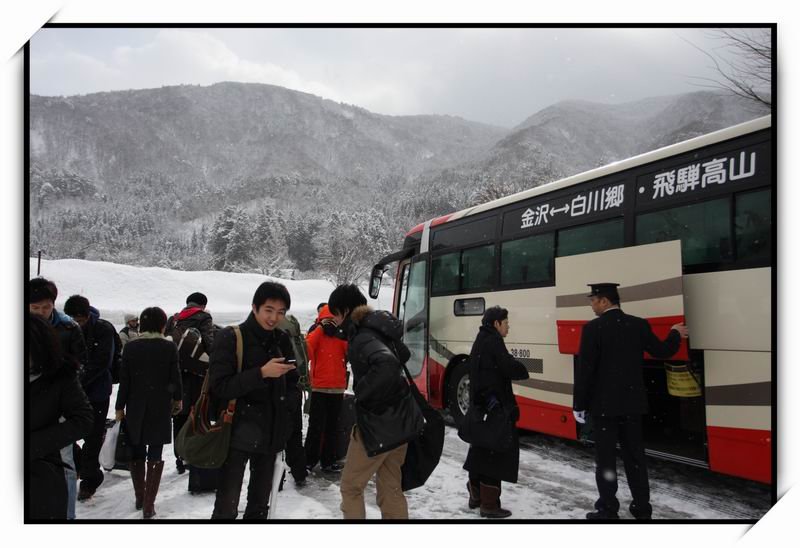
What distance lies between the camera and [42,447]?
8.16 feet

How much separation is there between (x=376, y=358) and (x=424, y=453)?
26.7 inches

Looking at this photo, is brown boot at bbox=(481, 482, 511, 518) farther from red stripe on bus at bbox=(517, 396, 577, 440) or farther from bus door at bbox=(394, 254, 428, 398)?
bus door at bbox=(394, 254, 428, 398)

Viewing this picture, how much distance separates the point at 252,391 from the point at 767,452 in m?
3.61

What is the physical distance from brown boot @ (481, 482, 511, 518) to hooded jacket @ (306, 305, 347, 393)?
1790 millimetres

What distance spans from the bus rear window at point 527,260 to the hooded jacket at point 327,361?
2.34 metres

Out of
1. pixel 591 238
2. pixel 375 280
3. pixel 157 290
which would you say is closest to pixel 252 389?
pixel 591 238

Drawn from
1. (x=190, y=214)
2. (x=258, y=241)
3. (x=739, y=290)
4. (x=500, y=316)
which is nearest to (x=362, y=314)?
(x=500, y=316)

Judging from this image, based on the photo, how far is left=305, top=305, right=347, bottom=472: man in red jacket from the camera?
5.21 m

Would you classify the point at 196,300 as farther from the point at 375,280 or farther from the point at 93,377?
the point at 375,280

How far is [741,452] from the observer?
13.2ft

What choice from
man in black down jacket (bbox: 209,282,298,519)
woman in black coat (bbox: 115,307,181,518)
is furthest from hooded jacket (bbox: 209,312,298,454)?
woman in black coat (bbox: 115,307,181,518)

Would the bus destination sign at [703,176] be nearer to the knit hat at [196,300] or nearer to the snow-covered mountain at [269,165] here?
the knit hat at [196,300]

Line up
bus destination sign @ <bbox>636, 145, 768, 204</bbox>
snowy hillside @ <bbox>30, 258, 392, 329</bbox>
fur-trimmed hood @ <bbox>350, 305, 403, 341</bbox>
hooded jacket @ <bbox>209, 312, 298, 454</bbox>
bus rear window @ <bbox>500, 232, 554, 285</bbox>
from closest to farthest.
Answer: hooded jacket @ <bbox>209, 312, 298, 454</bbox>
fur-trimmed hood @ <bbox>350, 305, 403, 341</bbox>
bus destination sign @ <bbox>636, 145, 768, 204</bbox>
bus rear window @ <bbox>500, 232, 554, 285</bbox>
snowy hillside @ <bbox>30, 258, 392, 329</bbox>

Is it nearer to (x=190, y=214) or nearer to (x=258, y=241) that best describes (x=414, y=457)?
(x=258, y=241)
